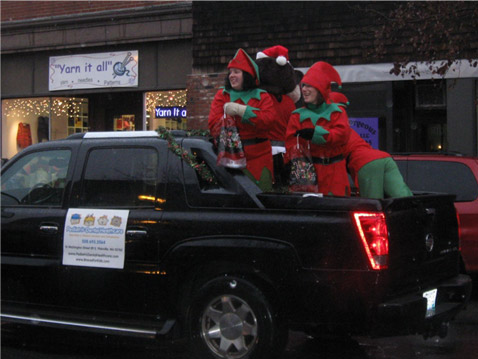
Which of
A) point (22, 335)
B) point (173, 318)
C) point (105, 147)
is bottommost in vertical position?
point (22, 335)

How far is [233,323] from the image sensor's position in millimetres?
4629

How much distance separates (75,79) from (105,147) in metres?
10.1

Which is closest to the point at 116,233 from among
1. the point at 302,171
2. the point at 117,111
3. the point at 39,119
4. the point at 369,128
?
the point at 302,171

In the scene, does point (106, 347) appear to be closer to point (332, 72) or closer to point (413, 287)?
Answer: point (413, 287)

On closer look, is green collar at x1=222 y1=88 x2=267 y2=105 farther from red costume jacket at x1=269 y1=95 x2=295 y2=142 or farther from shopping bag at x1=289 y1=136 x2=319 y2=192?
shopping bag at x1=289 y1=136 x2=319 y2=192

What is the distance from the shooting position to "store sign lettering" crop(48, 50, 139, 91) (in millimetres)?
14422

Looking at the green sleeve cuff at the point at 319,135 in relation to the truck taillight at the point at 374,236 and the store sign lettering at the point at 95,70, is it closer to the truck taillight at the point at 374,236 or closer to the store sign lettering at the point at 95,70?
the truck taillight at the point at 374,236

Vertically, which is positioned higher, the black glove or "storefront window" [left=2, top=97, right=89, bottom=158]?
"storefront window" [left=2, top=97, right=89, bottom=158]

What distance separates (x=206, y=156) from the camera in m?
5.09

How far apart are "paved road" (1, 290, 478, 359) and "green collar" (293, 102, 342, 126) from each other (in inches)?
76.1

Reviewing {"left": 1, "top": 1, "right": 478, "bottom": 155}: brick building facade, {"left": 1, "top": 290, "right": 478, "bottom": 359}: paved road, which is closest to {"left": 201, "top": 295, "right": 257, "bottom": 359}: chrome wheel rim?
{"left": 1, "top": 290, "right": 478, "bottom": 359}: paved road

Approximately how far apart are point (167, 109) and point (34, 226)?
30.1ft

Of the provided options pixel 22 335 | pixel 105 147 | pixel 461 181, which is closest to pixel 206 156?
pixel 105 147

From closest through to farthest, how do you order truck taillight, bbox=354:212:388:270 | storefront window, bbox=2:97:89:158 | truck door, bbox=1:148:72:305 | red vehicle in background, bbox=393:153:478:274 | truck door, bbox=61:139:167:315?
truck taillight, bbox=354:212:388:270 → truck door, bbox=61:139:167:315 → truck door, bbox=1:148:72:305 → red vehicle in background, bbox=393:153:478:274 → storefront window, bbox=2:97:89:158
